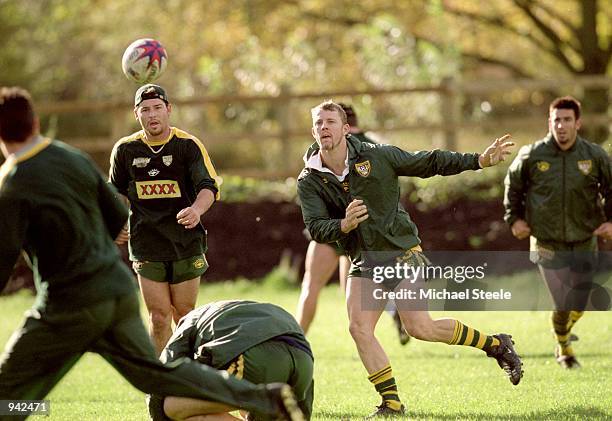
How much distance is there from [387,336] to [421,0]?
1391 cm

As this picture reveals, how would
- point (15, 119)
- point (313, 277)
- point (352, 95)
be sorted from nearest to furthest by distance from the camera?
1. point (15, 119)
2. point (313, 277)
3. point (352, 95)

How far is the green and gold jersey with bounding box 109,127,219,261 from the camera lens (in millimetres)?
8859

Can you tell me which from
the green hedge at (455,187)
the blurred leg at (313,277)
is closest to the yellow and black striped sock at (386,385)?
the blurred leg at (313,277)

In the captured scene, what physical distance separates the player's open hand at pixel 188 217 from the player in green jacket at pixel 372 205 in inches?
29.5

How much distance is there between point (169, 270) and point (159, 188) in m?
0.61

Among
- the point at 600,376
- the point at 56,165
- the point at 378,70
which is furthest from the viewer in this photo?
the point at 378,70

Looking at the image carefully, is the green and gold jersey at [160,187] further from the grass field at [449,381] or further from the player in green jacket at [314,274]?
the player in green jacket at [314,274]

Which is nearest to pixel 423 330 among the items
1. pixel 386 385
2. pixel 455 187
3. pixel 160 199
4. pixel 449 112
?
pixel 386 385

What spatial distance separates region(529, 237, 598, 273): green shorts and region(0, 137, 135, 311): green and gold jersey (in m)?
5.33

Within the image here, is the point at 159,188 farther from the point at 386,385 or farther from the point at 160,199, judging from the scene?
the point at 386,385

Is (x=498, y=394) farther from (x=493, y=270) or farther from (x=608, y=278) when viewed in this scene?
(x=493, y=270)

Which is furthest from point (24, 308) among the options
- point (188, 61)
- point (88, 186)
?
point (188, 61)

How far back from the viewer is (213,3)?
26.1m

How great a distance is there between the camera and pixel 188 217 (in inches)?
326
